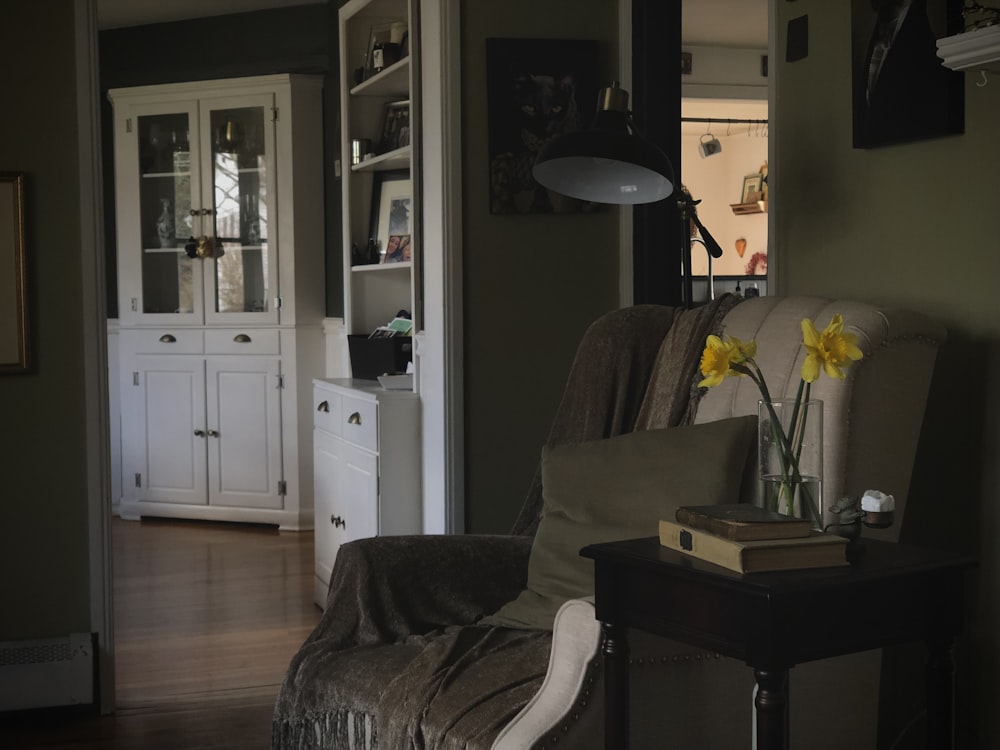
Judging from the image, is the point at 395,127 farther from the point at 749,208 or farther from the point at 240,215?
the point at 749,208

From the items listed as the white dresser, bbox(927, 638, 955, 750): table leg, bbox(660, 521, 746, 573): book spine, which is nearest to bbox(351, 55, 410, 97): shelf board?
the white dresser

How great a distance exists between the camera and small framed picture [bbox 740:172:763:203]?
316 inches

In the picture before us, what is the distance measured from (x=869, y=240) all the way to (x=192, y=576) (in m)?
3.38

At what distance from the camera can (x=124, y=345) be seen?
21.0 feet

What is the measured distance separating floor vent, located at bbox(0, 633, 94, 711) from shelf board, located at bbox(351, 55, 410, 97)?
2.16 meters

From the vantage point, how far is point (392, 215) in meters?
4.62

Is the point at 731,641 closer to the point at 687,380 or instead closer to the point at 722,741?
the point at 722,741

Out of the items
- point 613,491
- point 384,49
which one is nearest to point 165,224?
point 384,49

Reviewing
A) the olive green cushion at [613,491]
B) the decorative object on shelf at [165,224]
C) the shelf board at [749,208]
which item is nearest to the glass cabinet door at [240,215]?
the decorative object on shelf at [165,224]

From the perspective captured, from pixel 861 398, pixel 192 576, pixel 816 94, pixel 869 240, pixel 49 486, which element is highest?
pixel 816 94

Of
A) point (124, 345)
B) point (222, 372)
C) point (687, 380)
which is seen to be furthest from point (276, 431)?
point (687, 380)

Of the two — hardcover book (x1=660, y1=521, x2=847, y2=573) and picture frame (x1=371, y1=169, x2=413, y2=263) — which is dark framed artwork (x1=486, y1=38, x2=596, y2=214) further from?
hardcover book (x1=660, y1=521, x2=847, y2=573)

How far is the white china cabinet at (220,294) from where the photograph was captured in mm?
6074

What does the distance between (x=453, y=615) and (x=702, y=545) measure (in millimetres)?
872
